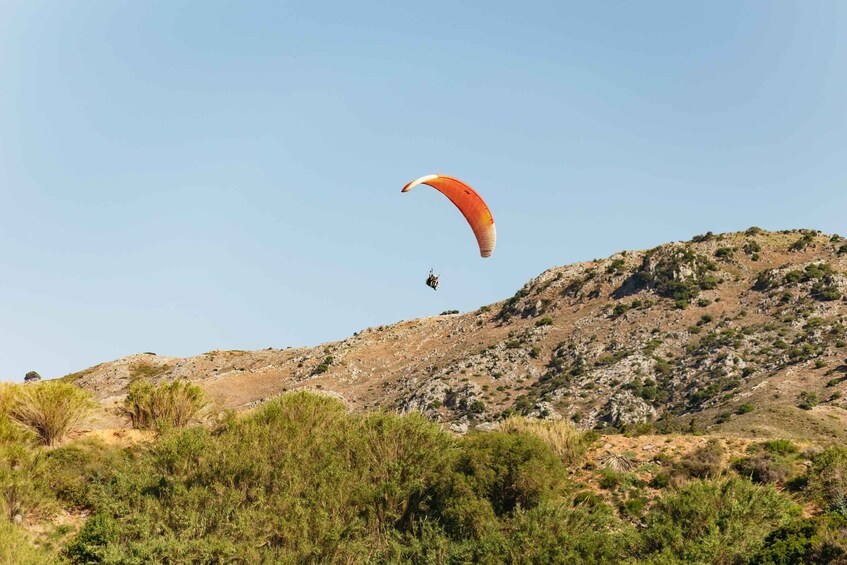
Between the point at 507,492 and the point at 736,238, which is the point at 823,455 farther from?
the point at 736,238

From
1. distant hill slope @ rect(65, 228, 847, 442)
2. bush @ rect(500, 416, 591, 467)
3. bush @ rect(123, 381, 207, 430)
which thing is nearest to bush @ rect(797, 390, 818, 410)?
distant hill slope @ rect(65, 228, 847, 442)

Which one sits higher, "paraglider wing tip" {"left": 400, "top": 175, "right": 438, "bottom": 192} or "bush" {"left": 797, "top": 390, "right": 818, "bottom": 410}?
"paraglider wing tip" {"left": 400, "top": 175, "right": 438, "bottom": 192}

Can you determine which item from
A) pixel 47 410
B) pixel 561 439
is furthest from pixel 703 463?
pixel 47 410

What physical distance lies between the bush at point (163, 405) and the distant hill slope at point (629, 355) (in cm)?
1895

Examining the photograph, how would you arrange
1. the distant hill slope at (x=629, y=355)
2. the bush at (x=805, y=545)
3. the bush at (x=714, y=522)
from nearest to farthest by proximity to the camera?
the bush at (x=805, y=545) < the bush at (x=714, y=522) < the distant hill slope at (x=629, y=355)

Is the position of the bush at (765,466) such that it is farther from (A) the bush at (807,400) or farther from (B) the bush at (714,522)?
(A) the bush at (807,400)

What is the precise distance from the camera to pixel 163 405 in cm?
3741

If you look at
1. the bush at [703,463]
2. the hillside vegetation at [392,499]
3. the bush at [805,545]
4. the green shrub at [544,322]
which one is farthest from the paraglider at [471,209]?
the green shrub at [544,322]

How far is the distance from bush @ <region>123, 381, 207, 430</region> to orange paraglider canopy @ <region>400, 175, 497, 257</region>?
16251mm

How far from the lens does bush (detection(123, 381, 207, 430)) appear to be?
37375mm

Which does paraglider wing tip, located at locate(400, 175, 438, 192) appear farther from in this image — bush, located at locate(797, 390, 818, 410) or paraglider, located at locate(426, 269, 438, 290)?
bush, located at locate(797, 390, 818, 410)

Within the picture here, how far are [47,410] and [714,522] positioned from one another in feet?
88.9

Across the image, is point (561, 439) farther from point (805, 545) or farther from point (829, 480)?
point (805, 545)

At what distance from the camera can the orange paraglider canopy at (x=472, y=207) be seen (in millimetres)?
41812
